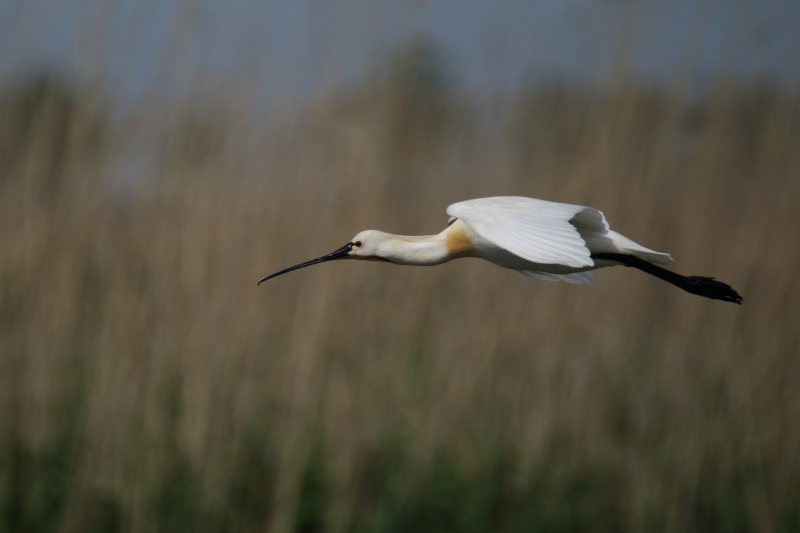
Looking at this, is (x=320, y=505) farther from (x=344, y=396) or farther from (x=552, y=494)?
(x=552, y=494)

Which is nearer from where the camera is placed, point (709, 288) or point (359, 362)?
point (709, 288)

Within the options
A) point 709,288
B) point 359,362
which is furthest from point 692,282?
point 359,362

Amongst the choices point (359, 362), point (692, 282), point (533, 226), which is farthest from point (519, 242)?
point (359, 362)

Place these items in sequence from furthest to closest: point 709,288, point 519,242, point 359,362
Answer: point 359,362, point 709,288, point 519,242

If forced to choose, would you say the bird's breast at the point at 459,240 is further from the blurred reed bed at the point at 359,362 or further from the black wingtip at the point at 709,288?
the blurred reed bed at the point at 359,362

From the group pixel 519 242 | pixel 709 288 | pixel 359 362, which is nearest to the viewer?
pixel 519 242

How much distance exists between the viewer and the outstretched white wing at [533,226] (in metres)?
0.33

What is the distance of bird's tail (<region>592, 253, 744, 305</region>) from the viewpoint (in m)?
0.43

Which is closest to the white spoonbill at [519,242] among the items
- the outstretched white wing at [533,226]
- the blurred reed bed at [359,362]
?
the outstretched white wing at [533,226]

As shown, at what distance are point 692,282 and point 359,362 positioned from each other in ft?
4.46

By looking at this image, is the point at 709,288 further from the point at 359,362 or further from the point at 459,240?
the point at 359,362

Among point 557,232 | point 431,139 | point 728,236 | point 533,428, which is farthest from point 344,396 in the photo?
point 557,232

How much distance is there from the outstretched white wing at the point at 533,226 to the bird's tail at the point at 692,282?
2cm

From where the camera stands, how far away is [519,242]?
34 cm
